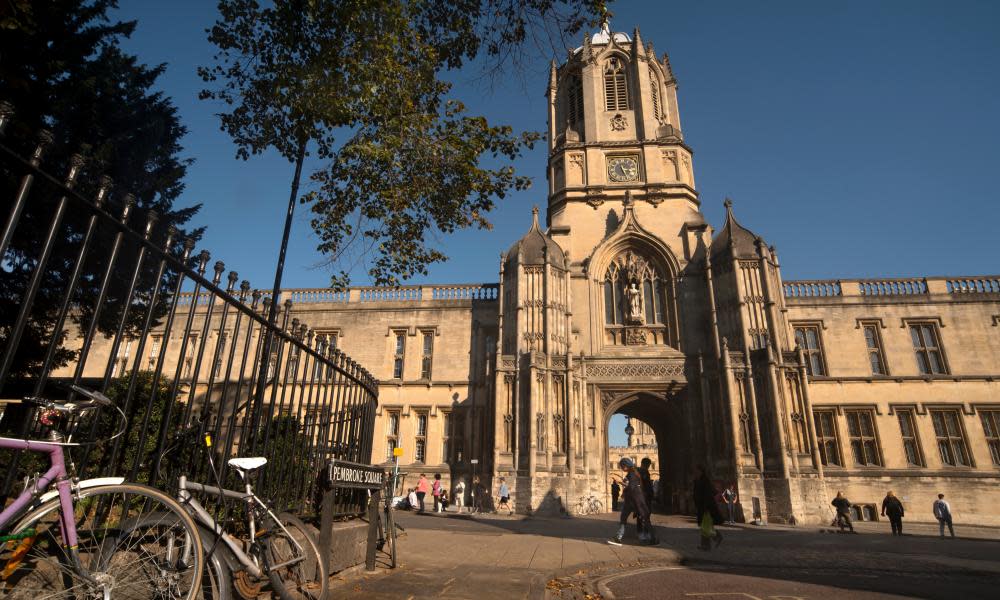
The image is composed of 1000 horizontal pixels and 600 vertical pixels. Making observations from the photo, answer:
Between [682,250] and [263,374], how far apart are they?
65.6ft

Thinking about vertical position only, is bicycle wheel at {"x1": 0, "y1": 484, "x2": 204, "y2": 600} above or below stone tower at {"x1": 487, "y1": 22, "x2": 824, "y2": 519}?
below

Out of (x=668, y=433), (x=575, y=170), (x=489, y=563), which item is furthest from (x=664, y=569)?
(x=575, y=170)

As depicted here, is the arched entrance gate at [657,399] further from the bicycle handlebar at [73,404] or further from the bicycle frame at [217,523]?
the bicycle handlebar at [73,404]

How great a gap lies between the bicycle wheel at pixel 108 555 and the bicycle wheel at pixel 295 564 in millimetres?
775

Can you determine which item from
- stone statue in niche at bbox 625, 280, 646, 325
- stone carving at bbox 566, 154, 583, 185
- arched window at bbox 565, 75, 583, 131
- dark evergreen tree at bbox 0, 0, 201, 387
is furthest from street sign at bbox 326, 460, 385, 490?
arched window at bbox 565, 75, 583, 131

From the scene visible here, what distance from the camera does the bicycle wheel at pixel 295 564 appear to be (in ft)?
11.9

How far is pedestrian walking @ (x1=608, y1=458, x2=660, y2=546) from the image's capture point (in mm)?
9805

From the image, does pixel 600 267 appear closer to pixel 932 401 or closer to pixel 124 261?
pixel 932 401

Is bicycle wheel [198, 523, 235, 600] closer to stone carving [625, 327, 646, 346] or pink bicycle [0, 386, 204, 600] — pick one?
pink bicycle [0, 386, 204, 600]

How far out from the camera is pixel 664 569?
23.9ft

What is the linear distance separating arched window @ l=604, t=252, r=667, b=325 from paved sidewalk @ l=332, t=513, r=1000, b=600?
11156mm

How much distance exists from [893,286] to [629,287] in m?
11.4

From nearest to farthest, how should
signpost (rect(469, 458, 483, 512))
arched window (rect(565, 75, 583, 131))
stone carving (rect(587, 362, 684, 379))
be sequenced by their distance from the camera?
signpost (rect(469, 458, 483, 512)) → stone carving (rect(587, 362, 684, 379)) → arched window (rect(565, 75, 583, 131))

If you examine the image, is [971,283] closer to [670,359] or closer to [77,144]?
[670,359]
